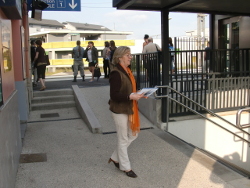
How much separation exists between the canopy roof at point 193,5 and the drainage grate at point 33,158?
3.38 metres

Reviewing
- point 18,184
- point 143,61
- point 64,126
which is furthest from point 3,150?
point 143,61

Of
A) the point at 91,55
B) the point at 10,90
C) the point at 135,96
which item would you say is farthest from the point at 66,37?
the point at 135,96

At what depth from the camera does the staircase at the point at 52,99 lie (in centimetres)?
919

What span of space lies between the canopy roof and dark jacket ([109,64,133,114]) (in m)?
2.51

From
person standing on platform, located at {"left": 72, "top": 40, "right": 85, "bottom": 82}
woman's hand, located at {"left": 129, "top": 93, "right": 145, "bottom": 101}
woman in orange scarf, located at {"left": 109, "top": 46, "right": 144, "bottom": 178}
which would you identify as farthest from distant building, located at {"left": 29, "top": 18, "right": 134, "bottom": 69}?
woman's hand, located at {"left": 129, "top": 93, "right": 145, "bottom": 101}

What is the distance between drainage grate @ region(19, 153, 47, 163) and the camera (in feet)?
17.3

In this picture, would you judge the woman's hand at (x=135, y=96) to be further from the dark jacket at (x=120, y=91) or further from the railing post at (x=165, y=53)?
the railing post at (x=165, y=53)

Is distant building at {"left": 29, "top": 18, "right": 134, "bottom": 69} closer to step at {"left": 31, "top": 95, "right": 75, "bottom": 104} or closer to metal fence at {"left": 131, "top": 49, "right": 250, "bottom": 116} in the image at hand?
step at {"left": 31, "top": 95, "right": 75, "bottom": 104}

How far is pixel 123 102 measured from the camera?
14.3ft

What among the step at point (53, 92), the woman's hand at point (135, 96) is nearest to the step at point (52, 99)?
the step at point (53, 92)

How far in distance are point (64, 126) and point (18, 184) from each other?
3.16 metres

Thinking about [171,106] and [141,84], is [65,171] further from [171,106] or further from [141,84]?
[141,84]

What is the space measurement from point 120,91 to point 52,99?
5.56m

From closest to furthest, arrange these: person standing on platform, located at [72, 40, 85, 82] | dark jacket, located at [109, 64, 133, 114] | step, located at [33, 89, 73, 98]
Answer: dark jacket, located at [109, 64, 133, 114] → step, located at [33, 89, 73, 98] → person standing on platform, located at [72, 40, 85, 82]
